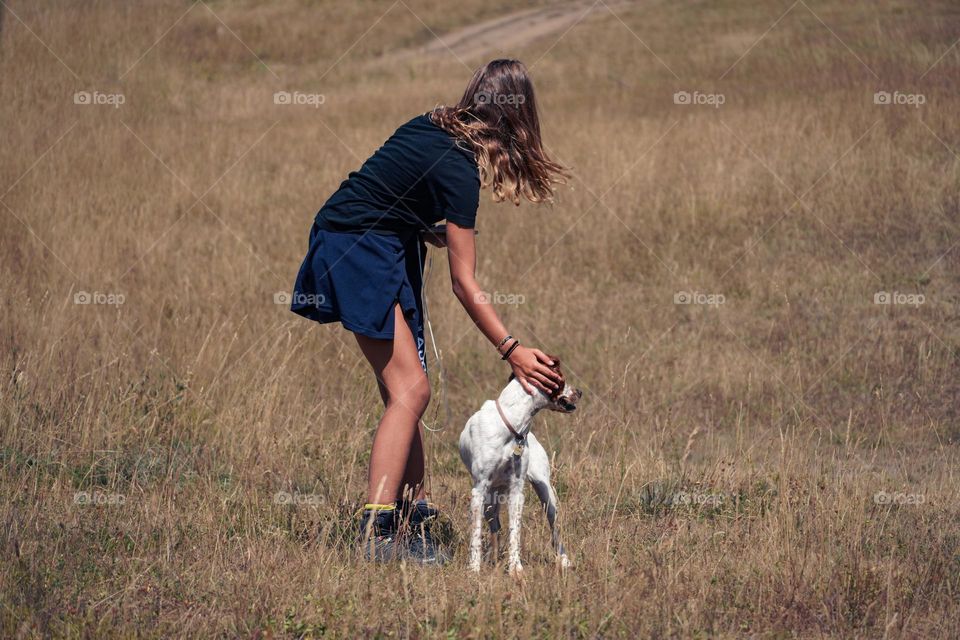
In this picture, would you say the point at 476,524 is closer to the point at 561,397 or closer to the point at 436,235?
the point at 561,397

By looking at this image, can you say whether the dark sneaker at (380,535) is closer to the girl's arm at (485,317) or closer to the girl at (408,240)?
the girl at (408,240)

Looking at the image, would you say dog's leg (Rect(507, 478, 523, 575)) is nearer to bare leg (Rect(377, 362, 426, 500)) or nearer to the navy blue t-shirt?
bare leg (Rect(377, 362, 426, 500))

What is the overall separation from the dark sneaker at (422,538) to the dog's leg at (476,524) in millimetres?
187

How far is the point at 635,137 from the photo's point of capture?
11859 mm

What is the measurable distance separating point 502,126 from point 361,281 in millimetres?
799

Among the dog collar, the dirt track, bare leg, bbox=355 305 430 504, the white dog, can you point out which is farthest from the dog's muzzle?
the dirt track

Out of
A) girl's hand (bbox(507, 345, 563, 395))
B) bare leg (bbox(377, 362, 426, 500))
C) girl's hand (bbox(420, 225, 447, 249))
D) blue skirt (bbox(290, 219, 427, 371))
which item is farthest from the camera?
bare leg (bbox(377, 362, 426, 500))

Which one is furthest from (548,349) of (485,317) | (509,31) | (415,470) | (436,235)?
(509,31)

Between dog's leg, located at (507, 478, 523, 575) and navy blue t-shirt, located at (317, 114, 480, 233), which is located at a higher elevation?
navy blue t-shirt, located at (317, 114, 480, 233)

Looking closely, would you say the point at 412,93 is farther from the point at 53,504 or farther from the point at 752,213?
the point at 53,504

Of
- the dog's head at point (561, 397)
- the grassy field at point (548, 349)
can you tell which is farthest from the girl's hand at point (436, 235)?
the grassy field at point (548, 349)

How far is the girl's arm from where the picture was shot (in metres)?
3.84

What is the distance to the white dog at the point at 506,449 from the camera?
3.88m

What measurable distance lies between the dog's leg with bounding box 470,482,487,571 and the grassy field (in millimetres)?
65
